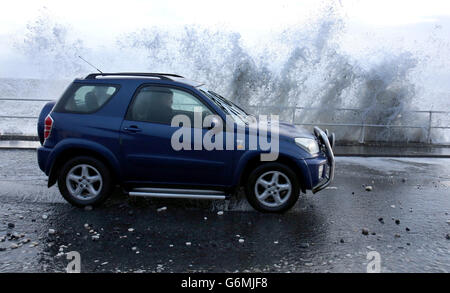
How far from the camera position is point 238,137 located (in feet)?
17.6

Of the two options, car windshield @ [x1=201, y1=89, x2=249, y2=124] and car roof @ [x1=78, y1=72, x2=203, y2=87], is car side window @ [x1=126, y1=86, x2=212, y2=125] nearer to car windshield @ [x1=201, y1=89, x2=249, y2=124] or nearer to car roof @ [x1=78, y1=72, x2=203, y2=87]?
car roof @ [x1=78, y1=72, x2=203, y2=87]

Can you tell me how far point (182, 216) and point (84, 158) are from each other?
1.51 metres

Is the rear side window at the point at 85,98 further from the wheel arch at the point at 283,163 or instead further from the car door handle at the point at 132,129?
the wheel arch at the point at 283,163

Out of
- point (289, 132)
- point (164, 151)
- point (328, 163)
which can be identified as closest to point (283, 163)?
point (289, 132)

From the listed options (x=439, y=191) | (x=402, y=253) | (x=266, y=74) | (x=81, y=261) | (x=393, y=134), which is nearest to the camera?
(x=81, y=261)

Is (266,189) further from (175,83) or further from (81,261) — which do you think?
(81,261)

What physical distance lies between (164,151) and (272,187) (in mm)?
1473

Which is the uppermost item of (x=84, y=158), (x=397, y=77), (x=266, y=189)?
(x=397, y=77)

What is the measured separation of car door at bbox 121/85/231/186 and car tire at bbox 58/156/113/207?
0.34 m

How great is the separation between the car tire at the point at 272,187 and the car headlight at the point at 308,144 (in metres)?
0.36

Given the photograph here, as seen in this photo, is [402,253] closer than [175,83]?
Yes

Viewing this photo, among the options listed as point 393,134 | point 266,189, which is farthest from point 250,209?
point 393,134

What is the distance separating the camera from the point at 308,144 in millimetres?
5598
